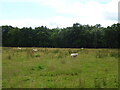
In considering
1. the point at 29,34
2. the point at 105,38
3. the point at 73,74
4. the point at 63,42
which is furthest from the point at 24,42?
the point at 73,74

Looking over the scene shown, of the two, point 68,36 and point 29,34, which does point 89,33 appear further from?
point 29,34

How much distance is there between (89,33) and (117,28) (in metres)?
8.90

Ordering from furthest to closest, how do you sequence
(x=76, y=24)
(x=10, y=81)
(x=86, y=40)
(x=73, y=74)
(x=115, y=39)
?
(x=76, y=24)
(x=86, y=40)
(x=115, y=39)
(x=73, y=74)
(x=10, y=81)

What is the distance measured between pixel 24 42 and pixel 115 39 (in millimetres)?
28215

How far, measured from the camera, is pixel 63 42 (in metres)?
63.7

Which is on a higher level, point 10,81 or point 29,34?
point 29,34

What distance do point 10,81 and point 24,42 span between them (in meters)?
56.5

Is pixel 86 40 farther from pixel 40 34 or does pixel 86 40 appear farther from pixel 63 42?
pixel 40 34

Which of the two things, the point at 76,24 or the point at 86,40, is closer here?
the point at 86,40

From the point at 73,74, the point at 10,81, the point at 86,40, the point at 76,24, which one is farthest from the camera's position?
the point at 76,24

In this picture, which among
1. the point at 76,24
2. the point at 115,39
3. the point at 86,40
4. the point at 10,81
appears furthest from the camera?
the point at 76,24

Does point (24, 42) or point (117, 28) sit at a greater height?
point (117, 28)

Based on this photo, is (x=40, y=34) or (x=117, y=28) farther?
(x=40, y=34)

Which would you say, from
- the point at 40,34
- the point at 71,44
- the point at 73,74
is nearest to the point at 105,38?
the point at 71,44
